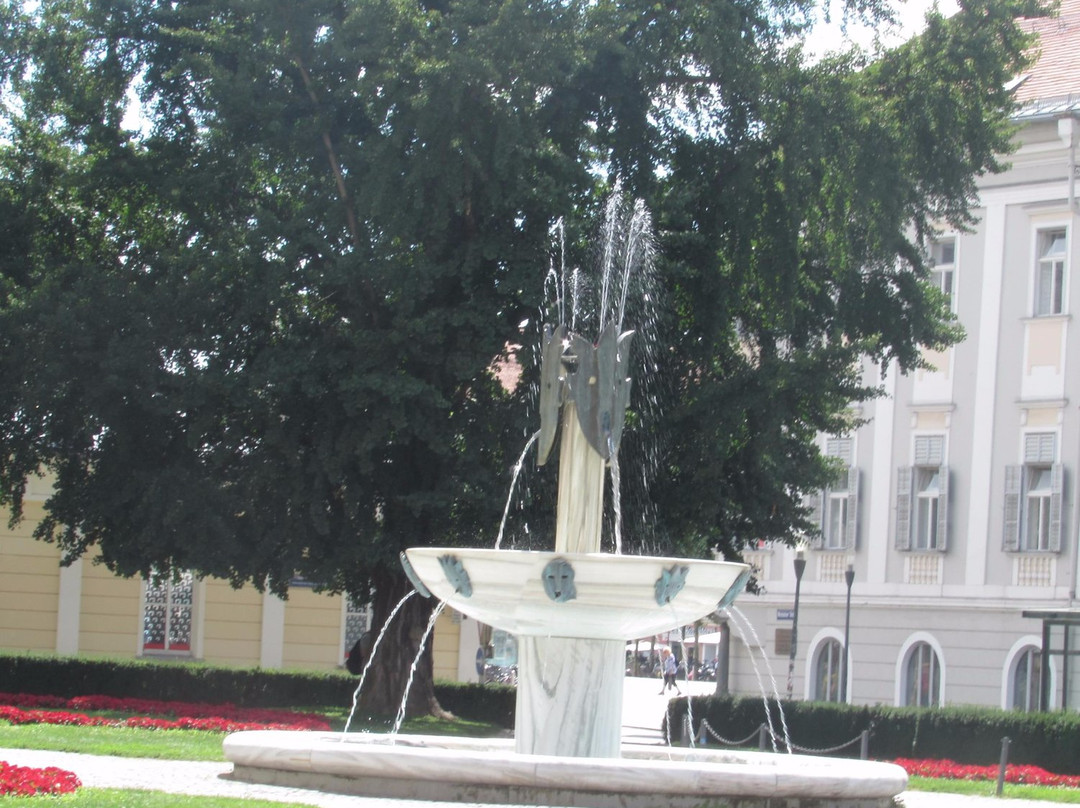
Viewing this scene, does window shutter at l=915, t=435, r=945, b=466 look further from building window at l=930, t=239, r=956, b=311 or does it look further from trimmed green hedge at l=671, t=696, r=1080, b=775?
trimmed green hedge at l=671, t=696, r=1080, b=775

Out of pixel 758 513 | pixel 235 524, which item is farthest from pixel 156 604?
pixel 758 513

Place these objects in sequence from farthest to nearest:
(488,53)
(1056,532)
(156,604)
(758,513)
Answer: (156,604), (1056,532), (758,513), (488,53)

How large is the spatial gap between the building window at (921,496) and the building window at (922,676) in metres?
2.15

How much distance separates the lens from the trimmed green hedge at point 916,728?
73.4 ft

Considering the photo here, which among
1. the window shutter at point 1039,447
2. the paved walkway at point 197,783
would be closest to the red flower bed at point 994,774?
the paved walkway at point 197,783

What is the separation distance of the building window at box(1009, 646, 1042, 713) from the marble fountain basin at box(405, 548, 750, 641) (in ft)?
71.1

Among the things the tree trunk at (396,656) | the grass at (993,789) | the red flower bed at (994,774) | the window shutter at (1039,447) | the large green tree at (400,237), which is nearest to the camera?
the grass at (993,789)

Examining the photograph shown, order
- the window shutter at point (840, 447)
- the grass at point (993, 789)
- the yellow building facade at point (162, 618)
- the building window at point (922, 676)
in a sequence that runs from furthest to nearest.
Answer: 1. the window shutter at point (840, 447)
2. the building window at point (922, 676)
3. the yellow building facade at point (162, 618)
4. the grass at point (993, 789)

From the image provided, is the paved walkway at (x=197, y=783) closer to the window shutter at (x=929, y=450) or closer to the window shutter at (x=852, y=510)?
the window shutter at (x=929, y=450)

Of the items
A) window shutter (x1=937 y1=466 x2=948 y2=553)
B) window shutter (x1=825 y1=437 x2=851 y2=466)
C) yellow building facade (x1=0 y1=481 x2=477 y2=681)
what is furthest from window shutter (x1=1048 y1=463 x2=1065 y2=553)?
yellow building facade (x1=0 y1=481 x2=477 y2=681)

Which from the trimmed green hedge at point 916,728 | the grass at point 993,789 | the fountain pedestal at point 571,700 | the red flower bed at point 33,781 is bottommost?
the trimmed green hedge at point 916,728

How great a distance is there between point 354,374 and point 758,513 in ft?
22.7

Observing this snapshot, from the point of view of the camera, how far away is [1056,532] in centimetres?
3269

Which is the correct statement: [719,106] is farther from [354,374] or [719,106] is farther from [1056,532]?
[1056,532]
